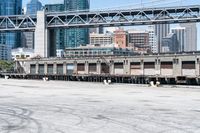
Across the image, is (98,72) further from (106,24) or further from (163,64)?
(106,24)

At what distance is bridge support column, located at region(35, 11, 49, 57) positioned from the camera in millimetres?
150500

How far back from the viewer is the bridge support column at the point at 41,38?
15050 cm

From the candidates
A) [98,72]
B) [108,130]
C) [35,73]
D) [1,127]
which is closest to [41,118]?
[1,127]

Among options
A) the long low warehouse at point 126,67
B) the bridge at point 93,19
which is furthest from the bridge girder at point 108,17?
the long low warehouse at point 126,67

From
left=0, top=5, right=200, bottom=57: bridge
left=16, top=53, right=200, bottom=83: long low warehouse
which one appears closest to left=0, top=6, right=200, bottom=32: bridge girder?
left=0, top=5, right=200, bottom=57: bridge

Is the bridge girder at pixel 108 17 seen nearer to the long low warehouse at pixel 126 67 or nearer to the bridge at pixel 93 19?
the bridge at pixel 93 19

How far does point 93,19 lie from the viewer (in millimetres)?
154000

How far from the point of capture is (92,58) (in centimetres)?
12219

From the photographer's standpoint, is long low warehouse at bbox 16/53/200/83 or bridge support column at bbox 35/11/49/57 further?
bridge support column at bbox 35/11/49/57

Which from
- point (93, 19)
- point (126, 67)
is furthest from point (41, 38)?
point (126, 67)

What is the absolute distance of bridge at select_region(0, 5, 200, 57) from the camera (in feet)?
463

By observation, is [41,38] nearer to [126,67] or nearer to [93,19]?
[93,19]

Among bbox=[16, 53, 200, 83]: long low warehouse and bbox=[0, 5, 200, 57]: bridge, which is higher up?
bbox=[0, 5, 200, 57]: bridge

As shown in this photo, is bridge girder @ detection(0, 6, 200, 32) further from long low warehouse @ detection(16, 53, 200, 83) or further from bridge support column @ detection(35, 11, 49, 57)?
long low warehouse @ detection(16, 53, 200, 83)
